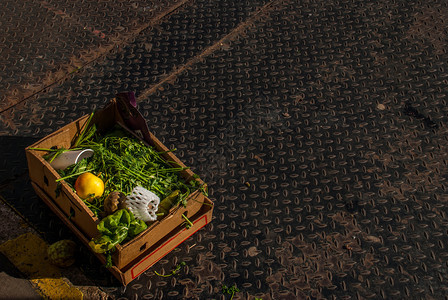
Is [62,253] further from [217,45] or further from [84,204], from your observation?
[217,45]

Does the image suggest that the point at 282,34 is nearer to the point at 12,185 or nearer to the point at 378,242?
the point at 378,242

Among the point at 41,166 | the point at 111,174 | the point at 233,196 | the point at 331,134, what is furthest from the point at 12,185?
the point at 331,134

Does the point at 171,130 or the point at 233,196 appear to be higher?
the point at 171,130

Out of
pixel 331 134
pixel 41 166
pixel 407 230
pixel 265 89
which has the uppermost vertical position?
pixel 41 166

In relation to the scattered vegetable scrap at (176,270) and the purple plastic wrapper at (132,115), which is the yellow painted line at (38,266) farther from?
the purple plastic wrapper at (132,115)

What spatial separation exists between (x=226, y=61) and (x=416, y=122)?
6.33ft

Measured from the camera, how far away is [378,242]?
378 cm

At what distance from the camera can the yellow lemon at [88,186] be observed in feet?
11.2

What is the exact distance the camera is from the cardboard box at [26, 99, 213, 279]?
3275mm

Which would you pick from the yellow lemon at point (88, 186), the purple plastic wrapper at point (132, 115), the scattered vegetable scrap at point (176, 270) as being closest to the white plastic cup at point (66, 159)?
the yellow lemon at point (88, 186)

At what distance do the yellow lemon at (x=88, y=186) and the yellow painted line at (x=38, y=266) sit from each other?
548 mm

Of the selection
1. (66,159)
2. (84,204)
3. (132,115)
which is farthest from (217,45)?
(84,204)

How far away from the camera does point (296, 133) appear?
14.6 ft

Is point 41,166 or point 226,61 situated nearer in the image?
point 41,166
